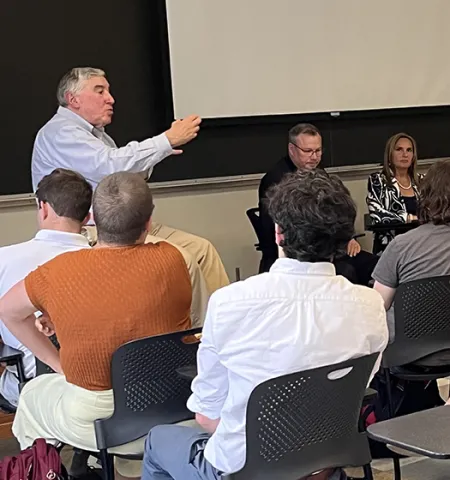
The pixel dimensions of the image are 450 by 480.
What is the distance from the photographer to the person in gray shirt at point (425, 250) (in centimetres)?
288

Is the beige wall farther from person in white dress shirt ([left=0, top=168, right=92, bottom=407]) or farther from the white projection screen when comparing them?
person in white dress shirt ([left=0, top=168, right=92, bottom=407])

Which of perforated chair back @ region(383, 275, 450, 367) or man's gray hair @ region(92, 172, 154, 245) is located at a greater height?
man's gray hair @ region(92, 172, 154, 245)

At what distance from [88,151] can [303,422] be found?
195 cm

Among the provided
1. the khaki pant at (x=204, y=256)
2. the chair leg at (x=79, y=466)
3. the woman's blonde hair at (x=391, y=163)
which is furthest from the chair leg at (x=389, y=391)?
the woman's blonde hair at (x=391, y=163)

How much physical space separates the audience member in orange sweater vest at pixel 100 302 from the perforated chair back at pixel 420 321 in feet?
2.86

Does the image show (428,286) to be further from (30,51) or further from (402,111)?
(402,111)

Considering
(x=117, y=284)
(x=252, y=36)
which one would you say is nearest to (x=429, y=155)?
(x=252, y=36)

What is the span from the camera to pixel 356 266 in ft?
15.7

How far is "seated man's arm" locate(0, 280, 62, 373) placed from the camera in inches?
88.0

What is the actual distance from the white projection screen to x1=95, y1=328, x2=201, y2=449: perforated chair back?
3052 millimetres

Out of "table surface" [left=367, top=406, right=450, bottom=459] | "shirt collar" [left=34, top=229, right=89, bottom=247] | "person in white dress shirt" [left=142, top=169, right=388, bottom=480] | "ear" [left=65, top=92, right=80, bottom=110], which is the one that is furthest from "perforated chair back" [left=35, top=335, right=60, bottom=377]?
"ear" [left=65, top=92, right=80, bottom=110]

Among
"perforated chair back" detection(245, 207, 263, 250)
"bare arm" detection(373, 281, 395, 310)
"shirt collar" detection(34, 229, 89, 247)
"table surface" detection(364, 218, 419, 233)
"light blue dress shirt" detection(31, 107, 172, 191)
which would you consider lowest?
"table surface" detection(364, 218, 419, 233)

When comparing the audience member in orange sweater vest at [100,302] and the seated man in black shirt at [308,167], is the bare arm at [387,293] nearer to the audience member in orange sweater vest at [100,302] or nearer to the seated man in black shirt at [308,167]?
the audience member in orange sweater vest at [100,302]

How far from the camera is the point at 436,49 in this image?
19.3ft
